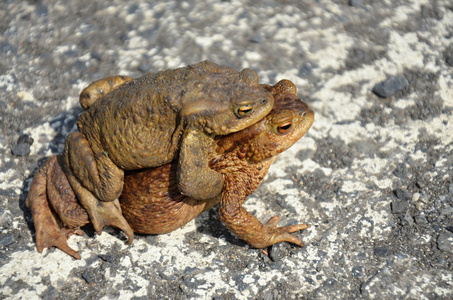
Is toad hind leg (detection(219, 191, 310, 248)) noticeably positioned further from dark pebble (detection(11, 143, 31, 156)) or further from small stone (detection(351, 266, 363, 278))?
dark pebble (detection(11, 143, 31, 156))

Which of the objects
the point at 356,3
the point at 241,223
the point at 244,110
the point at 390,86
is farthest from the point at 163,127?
the point at 356,3

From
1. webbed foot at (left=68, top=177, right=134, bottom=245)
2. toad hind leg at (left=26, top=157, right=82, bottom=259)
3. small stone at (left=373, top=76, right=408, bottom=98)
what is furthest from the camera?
small stone at (left=373, top=76, right=408, bottom=98)

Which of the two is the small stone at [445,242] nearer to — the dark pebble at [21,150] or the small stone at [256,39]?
the small stone at [256,39]

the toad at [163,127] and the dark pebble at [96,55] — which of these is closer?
the toad at [163,127]

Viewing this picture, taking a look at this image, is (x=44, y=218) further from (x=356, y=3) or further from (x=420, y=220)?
(x=356, y=3)

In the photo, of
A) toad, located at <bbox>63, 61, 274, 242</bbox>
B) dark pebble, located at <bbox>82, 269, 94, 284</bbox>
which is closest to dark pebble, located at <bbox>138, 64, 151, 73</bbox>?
toad, located at <bbox>63, 61, 274, 242</bbox>

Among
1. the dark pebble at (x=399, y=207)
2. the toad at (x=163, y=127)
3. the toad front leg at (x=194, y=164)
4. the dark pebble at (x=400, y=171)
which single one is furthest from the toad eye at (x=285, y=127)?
the dark pebble at (x=400, y=171)

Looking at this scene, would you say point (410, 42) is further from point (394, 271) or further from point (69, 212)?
point (69, 212)

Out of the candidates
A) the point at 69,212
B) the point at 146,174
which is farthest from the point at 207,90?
the point at 69,212
